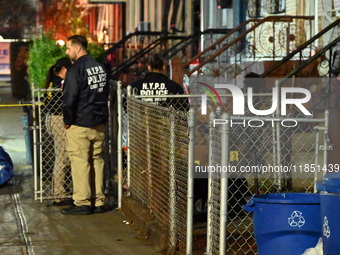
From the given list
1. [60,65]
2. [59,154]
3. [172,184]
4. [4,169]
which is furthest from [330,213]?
[4,169]

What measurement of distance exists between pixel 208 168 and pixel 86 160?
9.29 feet

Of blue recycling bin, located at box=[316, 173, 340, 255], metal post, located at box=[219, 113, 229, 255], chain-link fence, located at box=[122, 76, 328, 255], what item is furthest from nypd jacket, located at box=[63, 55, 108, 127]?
blue recycling bin, located at box=[316, 173, 340, 255]

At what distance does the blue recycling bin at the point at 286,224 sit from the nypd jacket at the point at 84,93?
13.0 feet

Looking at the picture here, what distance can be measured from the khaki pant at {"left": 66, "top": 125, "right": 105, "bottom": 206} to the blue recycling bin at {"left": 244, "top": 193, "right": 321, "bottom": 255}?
4.06m

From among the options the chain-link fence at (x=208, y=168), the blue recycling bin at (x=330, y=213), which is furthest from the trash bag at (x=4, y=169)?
the blue recycling bin at (x=330, y=213)

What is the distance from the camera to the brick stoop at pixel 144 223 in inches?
307

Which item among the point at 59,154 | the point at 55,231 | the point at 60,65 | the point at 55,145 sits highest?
the point at 60,65

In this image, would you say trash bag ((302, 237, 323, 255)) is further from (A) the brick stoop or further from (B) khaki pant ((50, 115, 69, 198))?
(B) khaki pant ((50, 115, 69, 198))

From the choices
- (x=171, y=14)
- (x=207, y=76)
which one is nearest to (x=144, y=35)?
(x=171, y=14)

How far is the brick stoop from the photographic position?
780cm

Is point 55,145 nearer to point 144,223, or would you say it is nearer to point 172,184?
point 144,223

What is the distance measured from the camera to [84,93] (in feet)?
30.4

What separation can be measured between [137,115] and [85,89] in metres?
0.68

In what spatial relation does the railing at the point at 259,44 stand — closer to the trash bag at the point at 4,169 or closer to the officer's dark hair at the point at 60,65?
the trash bag at the point at 4,169
